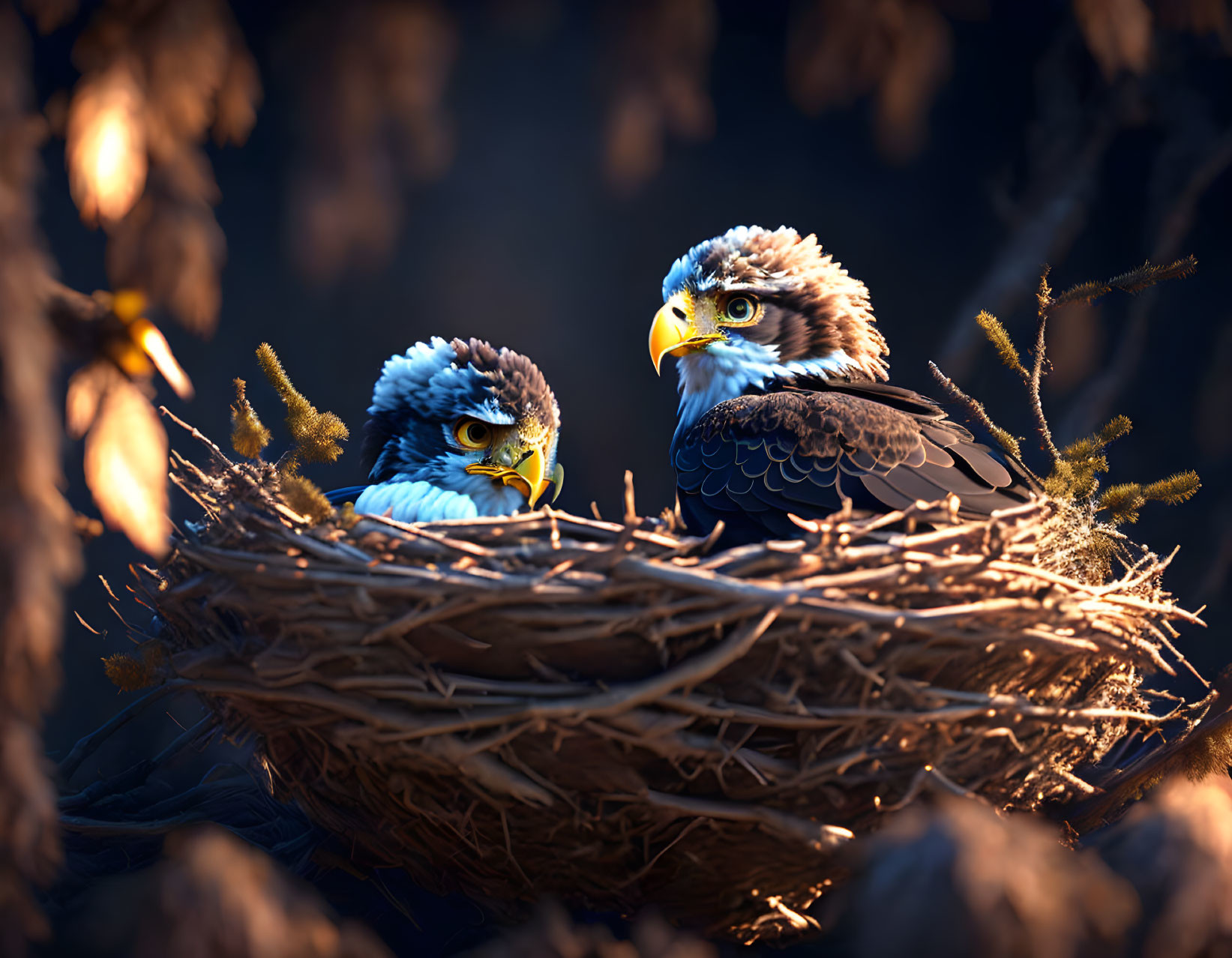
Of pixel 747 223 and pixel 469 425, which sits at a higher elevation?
pixel 747 223

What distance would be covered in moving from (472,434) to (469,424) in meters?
0.03

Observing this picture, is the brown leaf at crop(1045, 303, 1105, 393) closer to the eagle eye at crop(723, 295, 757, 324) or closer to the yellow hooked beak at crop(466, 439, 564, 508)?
the eagle eye at crop(723, 295, 757, 324)

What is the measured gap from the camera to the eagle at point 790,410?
→ 77.9 inches

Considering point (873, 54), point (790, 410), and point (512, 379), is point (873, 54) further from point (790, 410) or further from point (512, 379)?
point (512, 379)

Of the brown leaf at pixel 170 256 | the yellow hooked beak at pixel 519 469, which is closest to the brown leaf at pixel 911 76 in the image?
the yellow hooked beak at pixel 519 469

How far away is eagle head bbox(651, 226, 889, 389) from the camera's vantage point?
2549 mm

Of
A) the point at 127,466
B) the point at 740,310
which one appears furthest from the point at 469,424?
the point at 127,466

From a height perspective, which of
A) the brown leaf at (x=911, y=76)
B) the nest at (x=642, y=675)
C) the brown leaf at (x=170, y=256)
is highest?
the brown leaf at (x=911, y=76)

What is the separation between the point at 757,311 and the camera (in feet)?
8.45

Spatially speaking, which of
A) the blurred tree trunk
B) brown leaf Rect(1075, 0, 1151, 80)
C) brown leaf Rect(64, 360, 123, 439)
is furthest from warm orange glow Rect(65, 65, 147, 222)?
brown leaf Rect(1075, 0, 1151, 80)

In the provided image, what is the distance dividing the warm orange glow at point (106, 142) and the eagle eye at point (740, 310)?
1.60m

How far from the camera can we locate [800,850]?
1637 millimetres

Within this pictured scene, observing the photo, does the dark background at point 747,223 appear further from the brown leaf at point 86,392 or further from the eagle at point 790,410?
the brown leaf at point 86,392

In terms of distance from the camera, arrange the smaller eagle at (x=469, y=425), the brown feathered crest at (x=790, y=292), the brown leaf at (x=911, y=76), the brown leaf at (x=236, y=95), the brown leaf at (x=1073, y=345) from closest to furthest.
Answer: the brown leaf at (x=236, y=95), the brown leaf at (x=911, y=76), the smaller eagle at (x=469, y=425), the brown feathered crest at (x=790, y=292), the brown leaf at (x=1073, y=345)
